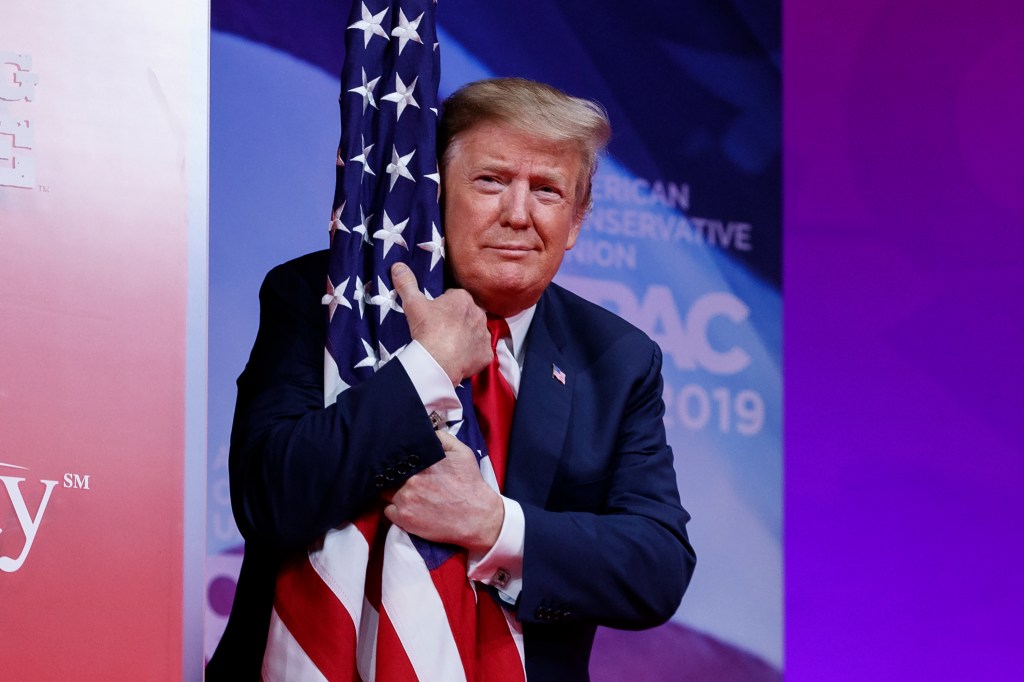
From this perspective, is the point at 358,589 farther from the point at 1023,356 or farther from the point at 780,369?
the point at 1023,356

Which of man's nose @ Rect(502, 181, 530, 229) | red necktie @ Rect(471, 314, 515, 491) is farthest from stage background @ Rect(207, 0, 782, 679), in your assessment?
red necktie @ Rect(471, 314, 515, 491)

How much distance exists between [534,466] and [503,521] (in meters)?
0.19

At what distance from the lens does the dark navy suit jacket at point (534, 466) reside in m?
1.63

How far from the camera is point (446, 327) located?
172 cm

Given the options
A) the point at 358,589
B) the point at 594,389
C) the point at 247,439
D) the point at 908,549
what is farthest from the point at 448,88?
the point at 908,549

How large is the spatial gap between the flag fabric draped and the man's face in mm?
131

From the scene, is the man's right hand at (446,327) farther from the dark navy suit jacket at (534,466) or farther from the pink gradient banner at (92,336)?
the pink gradient banner at (92,336)

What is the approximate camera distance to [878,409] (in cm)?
311

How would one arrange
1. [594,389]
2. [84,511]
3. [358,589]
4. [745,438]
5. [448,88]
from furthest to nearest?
1. [745,438]
2. [448,88]
3. [594,389]
4. [358,589]
5. [84,511]

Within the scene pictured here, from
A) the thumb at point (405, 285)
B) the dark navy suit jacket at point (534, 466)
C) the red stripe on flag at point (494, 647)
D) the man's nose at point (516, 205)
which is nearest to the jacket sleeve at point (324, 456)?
the dark navy suit jacket at point (534, 466)

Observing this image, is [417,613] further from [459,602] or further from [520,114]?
[520,114]

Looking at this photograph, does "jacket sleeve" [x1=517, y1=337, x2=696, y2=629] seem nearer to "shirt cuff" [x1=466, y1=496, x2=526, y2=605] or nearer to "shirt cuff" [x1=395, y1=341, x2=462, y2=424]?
"shirt cuff" [x1=466, y1=496, x2=526, y2=605]

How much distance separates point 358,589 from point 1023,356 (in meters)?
2.24

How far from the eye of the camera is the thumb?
173cm
